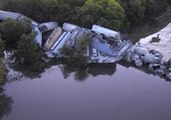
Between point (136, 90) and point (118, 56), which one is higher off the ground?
point (118, 56)

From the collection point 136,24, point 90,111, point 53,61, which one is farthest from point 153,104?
point 136,24

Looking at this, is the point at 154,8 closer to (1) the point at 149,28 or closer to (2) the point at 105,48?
(1) the point at 149,28

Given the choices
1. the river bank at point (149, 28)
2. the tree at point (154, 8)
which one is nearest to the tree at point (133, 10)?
the river bank at point (149, 28)

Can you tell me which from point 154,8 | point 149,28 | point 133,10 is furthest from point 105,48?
point 154,8

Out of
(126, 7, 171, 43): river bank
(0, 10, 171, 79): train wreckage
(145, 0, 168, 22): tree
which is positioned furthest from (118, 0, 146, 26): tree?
(0, 10, 171, 79): train wreckage

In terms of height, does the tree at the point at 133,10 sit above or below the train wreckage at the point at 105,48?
above

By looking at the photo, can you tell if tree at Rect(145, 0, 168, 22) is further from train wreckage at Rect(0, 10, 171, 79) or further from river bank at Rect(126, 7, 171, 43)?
train wreckage at Rect(0, 10, 171, 79)

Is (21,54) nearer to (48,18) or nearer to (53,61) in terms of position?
(53,61)

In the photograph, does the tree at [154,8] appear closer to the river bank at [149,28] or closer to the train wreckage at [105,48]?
the river bank at [149,28]
